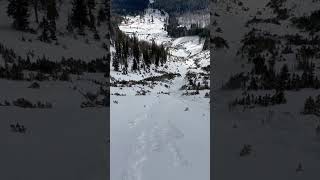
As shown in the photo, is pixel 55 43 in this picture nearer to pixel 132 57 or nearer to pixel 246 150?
pixel 246 150

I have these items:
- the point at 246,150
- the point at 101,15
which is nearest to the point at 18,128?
the point at 246,150

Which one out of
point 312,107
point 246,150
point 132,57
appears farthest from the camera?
point 132,57

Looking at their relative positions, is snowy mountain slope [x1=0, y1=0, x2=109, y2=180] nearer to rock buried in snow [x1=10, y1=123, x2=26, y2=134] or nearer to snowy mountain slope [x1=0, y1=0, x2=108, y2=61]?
rock buried in snow [x1=10, y1=123, x2=26, y2=134]

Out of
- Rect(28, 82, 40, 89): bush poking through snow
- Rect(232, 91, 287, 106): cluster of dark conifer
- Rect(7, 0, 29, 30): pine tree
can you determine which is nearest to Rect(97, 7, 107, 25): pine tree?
Rect(7, 0, 29, 30): pine tree

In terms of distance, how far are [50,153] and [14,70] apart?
1146 centimetres

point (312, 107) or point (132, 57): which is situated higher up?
point (132, 57)

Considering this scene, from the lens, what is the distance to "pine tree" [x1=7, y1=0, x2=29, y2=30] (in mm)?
33934

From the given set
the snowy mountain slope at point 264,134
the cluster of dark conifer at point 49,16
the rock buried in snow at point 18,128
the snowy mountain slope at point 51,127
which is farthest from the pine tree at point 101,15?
the rock buried in snow at point 18,128

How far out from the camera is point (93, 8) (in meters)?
61.2

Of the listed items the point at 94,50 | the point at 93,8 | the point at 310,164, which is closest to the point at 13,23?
the point at 94,50

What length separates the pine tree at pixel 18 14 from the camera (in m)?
33.9

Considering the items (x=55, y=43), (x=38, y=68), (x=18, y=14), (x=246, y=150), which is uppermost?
(x=18, y=14)

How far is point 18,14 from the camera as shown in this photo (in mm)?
34969

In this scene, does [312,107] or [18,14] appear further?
[18,14]
